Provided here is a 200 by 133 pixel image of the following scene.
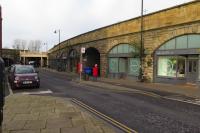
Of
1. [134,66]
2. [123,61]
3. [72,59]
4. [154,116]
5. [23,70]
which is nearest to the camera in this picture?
[154,116]

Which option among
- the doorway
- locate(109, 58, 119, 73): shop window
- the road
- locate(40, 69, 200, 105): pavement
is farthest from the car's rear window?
locate(109, 58, 119, 73): shop window

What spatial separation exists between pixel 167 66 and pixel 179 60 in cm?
172

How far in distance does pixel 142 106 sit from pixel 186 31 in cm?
1152

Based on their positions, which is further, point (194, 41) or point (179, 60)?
point (179, 60)

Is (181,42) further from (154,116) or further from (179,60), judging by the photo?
(154,116)

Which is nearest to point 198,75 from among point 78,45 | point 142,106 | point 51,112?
point 142,106

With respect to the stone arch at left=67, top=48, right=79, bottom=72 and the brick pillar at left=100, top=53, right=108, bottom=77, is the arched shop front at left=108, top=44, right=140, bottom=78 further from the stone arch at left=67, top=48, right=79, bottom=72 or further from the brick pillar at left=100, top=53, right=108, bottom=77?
the stone arch at left=67, top=48, right=79, bottom=72

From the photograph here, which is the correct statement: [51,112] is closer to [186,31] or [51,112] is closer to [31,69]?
[31,69]

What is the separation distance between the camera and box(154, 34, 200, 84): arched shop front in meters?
22.1

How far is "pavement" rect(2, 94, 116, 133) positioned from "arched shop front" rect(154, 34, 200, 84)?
42.8 ft

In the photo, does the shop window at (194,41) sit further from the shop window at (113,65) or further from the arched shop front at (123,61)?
the shop window at (113,65)

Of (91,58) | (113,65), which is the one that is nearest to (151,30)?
(113,65)

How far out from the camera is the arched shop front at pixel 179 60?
72.4 ft

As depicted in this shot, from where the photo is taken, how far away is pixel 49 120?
8906 mm
